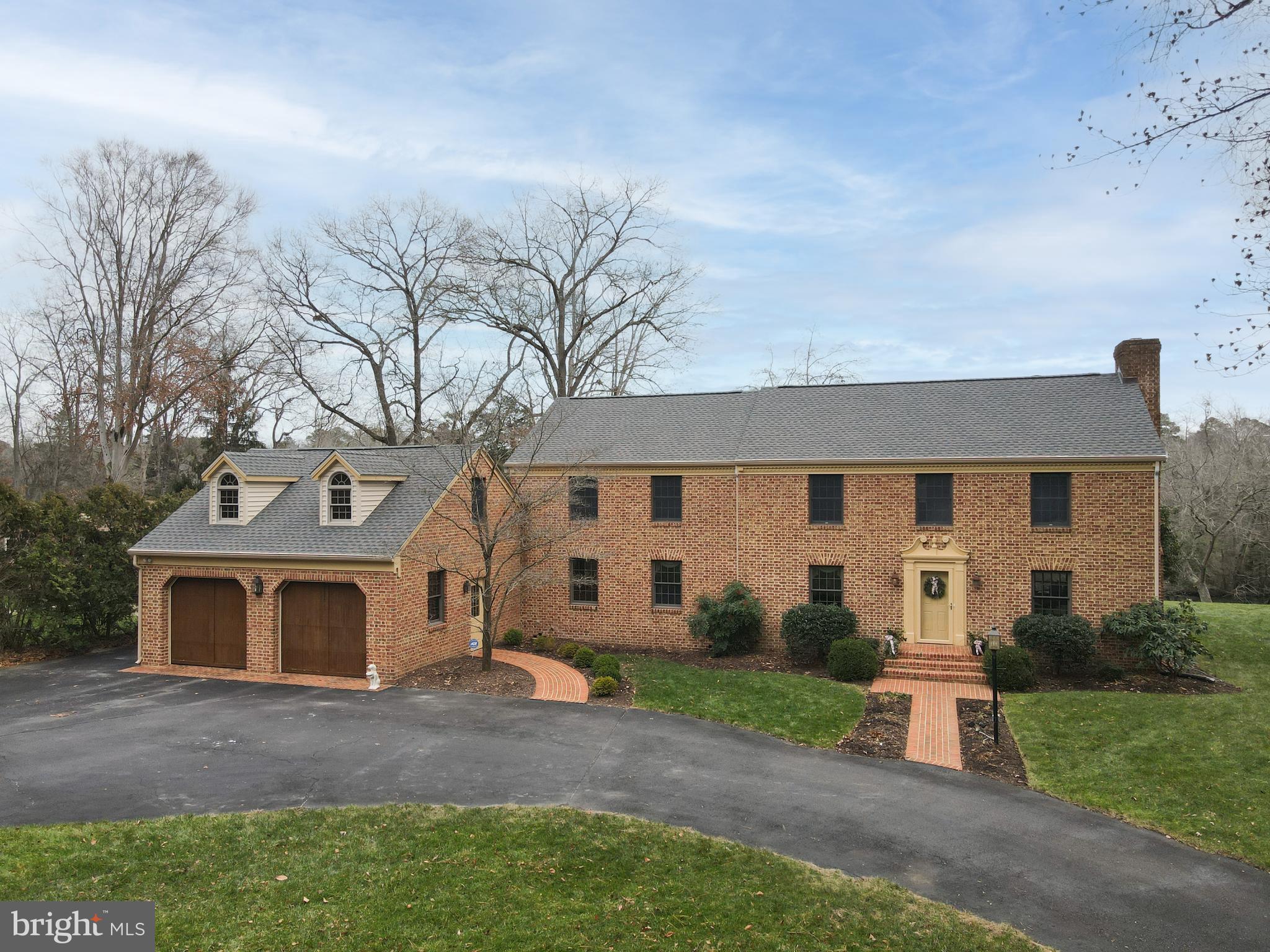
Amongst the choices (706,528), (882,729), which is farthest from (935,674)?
(706,528)

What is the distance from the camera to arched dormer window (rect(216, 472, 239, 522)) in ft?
70.4

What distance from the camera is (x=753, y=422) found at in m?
24.2

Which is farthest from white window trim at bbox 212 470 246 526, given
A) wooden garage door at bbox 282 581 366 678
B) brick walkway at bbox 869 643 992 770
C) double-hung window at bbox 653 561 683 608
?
brick walkway at bbox 869 643 992 770

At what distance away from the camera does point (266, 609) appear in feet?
64.4

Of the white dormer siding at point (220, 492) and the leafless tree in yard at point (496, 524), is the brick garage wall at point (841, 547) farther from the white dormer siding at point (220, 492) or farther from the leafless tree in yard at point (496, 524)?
the white dormer siding at point (220, 492)

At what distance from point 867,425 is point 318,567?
15771mm

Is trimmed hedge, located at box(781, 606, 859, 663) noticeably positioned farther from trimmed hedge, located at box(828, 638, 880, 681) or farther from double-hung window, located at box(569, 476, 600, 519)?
double-hung window, located at box(569, 476, 600, 519)

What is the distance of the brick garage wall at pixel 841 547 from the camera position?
1966 centimetres

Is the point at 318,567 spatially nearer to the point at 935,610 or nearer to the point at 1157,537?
the point at 935,610

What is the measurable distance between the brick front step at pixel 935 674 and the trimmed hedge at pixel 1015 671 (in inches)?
29.8

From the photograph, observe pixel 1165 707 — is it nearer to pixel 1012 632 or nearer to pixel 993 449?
pixel 1012 632

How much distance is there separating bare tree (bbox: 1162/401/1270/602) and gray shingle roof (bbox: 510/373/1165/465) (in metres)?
20.5

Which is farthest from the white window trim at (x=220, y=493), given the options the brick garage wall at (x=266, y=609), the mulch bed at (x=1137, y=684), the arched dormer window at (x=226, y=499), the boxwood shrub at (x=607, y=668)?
the mulch bed at (x=1137, y=684)

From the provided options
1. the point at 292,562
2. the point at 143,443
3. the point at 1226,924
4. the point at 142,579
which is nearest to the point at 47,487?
the point at 143,443
